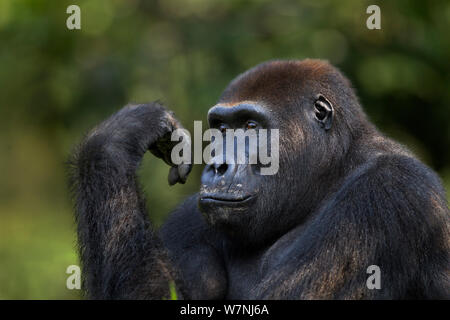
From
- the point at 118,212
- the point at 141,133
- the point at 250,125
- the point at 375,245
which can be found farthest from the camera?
the point at 141,133

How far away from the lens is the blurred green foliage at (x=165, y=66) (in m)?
10.1

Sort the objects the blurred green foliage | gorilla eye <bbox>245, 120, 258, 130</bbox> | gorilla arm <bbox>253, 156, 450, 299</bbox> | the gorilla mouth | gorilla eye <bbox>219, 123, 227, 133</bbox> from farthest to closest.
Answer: the blurred green foliage
gorilla eye <bbox>219, 123, 227, 133</bbox>
gorilla eye <bbox>245, 120, 258, 130</bbox>
the gorilla mouth
gorilla arm <bbox>253, 156, 450, 299</bbox>

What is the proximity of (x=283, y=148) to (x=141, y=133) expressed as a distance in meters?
0.87

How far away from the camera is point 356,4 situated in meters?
10.5

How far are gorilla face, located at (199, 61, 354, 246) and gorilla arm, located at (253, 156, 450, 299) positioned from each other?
0.97 feet

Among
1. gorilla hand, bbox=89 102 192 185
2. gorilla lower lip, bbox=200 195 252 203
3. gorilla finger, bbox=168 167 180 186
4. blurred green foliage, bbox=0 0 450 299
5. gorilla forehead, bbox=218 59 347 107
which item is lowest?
gorilla lower lip, bbox=200 195 252 203

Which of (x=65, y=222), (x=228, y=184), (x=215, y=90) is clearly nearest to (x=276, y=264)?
(x=228, y=184)

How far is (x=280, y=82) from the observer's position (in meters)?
4.16

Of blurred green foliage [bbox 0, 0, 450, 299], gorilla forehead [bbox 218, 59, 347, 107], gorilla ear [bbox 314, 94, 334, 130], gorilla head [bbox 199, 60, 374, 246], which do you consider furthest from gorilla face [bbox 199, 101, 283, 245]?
blurred green foliage [bbox 0, 0, 450, 299]

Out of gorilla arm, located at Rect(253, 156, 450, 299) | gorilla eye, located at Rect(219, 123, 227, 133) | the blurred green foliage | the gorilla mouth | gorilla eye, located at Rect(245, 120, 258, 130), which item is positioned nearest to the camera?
gorilla arm, located at Rect(253, 156, 450, 299)

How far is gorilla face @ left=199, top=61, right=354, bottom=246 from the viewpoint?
386cm

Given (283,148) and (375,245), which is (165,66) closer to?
(283,148)

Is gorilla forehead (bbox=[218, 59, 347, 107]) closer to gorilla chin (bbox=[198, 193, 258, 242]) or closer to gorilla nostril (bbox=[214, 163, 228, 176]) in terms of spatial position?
gorilla nostril (bbox=[214, 163, 228, 176])

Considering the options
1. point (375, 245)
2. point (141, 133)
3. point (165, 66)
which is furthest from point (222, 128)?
point (165, 66)
